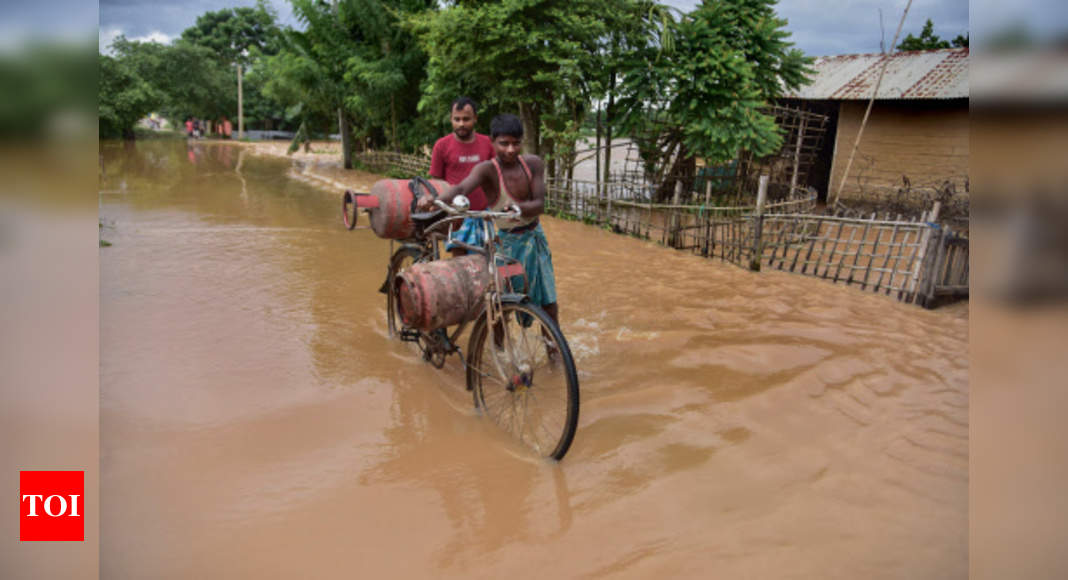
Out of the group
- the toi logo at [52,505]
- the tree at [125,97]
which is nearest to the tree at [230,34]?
the tree at [125,97]

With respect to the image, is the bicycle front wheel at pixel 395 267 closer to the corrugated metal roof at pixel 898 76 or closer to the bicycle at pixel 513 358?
the bicycle at pixel 513 358

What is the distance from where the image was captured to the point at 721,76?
10.1 meters

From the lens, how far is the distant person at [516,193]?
3441mm

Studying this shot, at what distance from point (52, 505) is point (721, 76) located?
34.5 ft

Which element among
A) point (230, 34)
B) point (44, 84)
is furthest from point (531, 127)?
point (230, 34)

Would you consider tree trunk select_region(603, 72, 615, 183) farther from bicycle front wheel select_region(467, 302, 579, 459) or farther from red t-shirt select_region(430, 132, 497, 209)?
bicycle front wheel select_region(467, 302, 579, 459)

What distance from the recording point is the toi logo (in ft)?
4.28

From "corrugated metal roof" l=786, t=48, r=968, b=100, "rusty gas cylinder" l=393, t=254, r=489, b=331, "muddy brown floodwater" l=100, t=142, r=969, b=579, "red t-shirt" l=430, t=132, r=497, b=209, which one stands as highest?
"corrugated metal roof" l=786, t=48, r=968, b=100

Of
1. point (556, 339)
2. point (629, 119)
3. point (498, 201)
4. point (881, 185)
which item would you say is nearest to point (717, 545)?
point (556, 339)

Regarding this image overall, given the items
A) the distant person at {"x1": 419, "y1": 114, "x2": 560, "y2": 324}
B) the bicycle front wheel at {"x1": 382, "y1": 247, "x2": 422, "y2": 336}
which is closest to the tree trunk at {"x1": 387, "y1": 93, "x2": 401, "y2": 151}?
the bicycle front wheel at {"x1": 382, "y1": 247, "x2": 422, "y2": 336}

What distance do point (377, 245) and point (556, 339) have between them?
20.9ft

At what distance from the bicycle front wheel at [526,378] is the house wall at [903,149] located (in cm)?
1113

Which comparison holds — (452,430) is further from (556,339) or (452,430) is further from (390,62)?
(390,62)

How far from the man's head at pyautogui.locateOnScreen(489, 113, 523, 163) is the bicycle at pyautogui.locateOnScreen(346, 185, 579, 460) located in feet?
1.48
